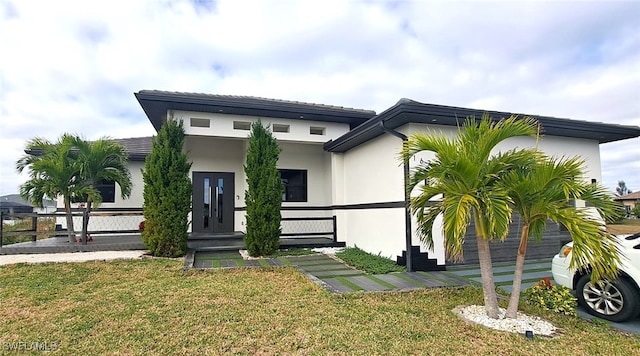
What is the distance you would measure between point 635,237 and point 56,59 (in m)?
12.7

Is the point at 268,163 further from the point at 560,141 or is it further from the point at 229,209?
the point at 560,141

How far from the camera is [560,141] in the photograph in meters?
7.96

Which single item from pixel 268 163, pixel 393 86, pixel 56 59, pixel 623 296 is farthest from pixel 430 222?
pixel 393 86

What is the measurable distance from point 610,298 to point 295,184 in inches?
335

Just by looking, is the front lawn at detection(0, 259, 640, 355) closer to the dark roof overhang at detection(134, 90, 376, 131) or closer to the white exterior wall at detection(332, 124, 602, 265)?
the white exterior wall at detection(332, 124, 602, 265)

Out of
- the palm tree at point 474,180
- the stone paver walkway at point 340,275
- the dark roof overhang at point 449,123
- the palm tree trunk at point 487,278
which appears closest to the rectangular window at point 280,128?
the dark roof overhang at point 449,123

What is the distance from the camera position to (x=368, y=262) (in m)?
7.05

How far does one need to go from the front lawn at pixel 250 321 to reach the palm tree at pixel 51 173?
142 inches

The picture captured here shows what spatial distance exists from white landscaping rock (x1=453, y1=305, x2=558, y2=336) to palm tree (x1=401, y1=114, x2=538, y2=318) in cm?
12

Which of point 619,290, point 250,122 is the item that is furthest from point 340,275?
point 250,122

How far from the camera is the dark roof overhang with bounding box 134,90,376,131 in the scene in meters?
8.16

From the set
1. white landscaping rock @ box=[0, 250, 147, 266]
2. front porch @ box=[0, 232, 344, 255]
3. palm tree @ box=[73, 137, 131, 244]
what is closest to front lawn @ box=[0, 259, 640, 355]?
white landscaping rock @ box=[0, 250, 147, 266]

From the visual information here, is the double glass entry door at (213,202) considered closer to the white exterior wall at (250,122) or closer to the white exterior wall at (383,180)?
the white exterior wall at (250,122)

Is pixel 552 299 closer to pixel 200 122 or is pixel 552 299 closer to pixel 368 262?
pixel 368 262
